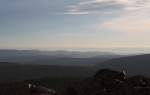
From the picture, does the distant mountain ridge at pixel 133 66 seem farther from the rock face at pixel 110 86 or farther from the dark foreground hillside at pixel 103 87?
the dark foreground hillside at pixel 103 87

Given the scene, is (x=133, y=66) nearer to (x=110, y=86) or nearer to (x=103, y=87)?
(x=103, y=87)

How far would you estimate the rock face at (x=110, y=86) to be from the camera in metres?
21.3

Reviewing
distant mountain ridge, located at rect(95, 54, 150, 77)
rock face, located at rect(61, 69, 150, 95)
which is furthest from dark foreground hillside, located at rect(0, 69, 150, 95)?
distant mountain ridge, located at rect(95, 54, 150, 77)

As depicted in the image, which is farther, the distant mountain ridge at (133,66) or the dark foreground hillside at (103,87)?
the distant mountain ridge at (133,66)

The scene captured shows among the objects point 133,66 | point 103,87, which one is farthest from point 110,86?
point 133,66

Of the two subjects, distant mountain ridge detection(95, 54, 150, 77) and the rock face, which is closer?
the rock face

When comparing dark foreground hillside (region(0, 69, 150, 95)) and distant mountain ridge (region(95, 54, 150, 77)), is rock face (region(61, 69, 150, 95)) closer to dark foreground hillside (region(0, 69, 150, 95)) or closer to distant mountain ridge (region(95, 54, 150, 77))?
dark foreground hillside (region(0, 69, 150, 95))

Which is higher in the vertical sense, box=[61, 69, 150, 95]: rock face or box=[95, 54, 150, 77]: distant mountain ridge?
box=[61, 69, 150, 95]: rock face

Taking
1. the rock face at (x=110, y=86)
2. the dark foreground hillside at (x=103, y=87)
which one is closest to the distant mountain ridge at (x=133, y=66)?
the rock face at (x=110, y=86)

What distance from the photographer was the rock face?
838 inches

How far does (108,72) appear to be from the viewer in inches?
1013

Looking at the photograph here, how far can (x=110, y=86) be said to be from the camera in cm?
2325

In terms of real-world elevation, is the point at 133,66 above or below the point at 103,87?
below

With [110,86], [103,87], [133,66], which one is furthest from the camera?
[133,66]
